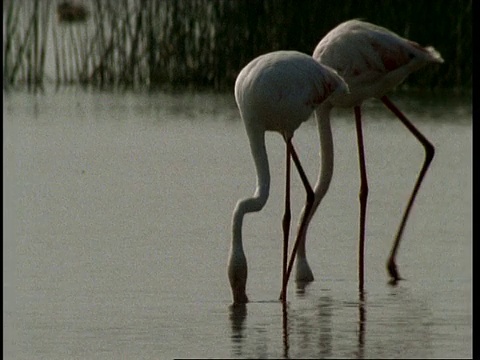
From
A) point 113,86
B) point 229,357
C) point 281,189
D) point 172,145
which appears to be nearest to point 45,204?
point 281,189

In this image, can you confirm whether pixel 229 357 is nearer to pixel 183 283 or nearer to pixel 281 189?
pixel 183 283

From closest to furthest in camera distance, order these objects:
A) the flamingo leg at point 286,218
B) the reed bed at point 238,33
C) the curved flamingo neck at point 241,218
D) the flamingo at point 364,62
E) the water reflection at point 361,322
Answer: the water reflection at point 361,322 → the curved flamingo neck at point 241,218 → the flamingo leg at point 286,218 → the flamingo at point 364,62 → the reed bed at point 238,33

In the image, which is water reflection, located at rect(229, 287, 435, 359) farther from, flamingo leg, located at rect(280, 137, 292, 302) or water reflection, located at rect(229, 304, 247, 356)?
flamingo leg, located at rect(280, 137, 292, 302)

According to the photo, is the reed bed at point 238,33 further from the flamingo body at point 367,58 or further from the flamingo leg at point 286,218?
the flamingo leg at point 286,218

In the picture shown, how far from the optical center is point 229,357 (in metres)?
6.04

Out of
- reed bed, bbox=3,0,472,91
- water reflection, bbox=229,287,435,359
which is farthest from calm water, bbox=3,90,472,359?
reed bed, bbox=3,0,472,91

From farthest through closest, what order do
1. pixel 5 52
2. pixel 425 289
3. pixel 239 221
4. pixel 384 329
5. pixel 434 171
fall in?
pixel 5 52 < pixel 434 171 < pixel 425 289 < pixel 239 221 < pixel 384 329

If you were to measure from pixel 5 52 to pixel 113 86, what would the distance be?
Answer: 1.37 m

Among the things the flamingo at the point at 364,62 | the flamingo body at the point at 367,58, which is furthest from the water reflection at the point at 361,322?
the flamingo body at the point at 367,58

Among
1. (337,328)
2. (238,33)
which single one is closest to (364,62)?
(337,328)

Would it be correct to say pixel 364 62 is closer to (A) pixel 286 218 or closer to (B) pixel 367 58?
(B) pixel 367 58

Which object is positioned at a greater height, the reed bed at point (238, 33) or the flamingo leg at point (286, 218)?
the flamingo leg at point (286, 218)

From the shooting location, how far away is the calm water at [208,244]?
255 inches

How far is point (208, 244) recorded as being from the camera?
884 cm
